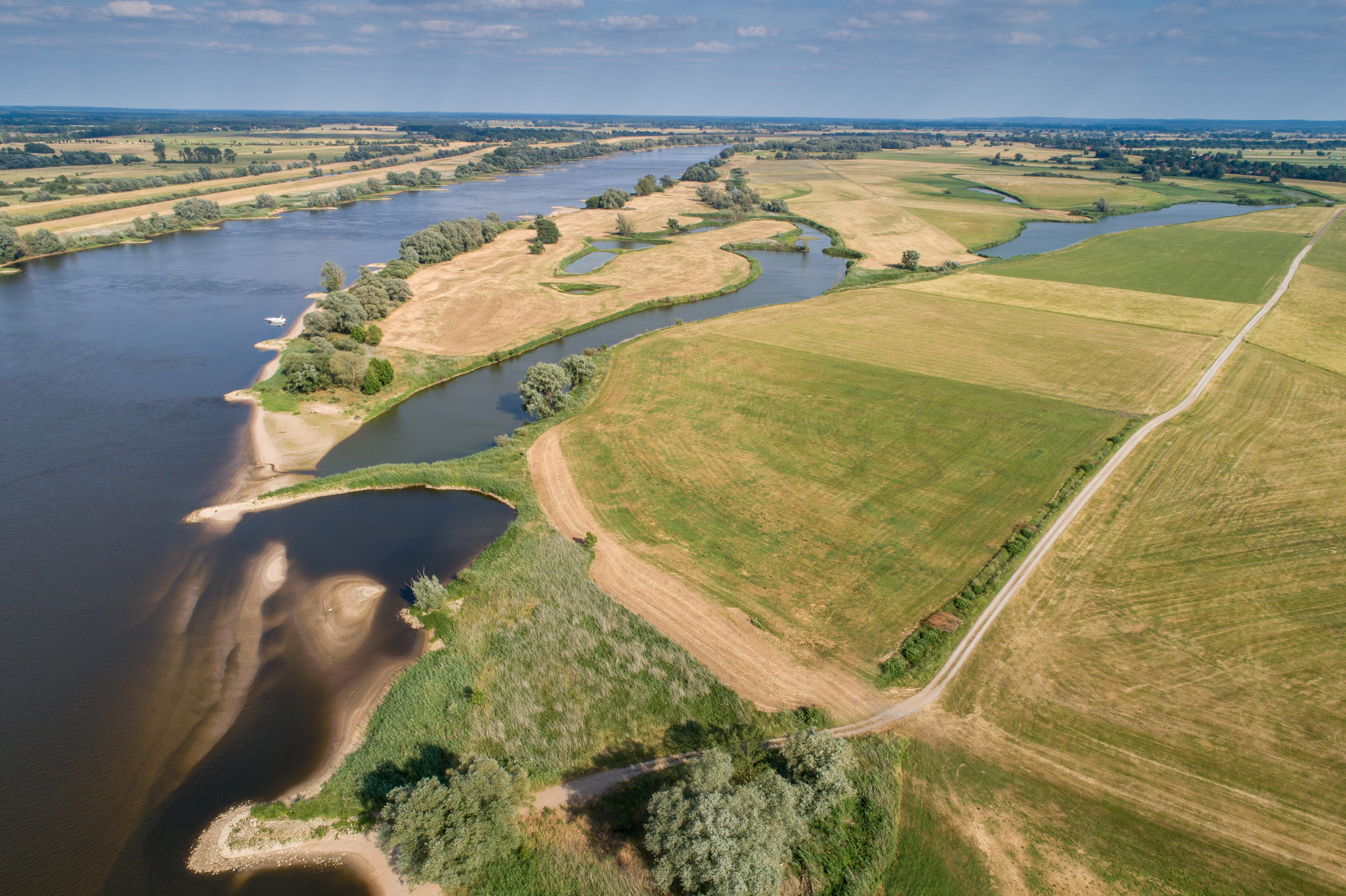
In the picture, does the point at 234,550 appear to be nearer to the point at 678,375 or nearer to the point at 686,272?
the point at 678,375

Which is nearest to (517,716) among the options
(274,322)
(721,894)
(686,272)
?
(721,894)

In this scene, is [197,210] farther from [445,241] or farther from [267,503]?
[267,503]

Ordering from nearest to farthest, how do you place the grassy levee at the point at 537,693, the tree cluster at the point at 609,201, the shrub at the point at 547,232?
the grassy levee at the point at 537,693
the shrub at the point at 547,232
the tree cluster at the point at 609,201

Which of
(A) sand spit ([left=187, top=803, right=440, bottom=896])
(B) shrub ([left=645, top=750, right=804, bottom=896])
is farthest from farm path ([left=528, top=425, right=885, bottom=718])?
(A) sand spit ([left=187, top=803, right=440, bottom=896])

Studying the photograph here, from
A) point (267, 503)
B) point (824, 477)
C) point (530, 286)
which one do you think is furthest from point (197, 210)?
point (824, 477)

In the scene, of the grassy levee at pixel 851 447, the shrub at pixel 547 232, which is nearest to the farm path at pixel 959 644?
the grassy levee at pixel 851 447

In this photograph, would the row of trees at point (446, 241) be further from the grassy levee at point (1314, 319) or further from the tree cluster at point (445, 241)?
the grassy levee at point (1314, 319)
